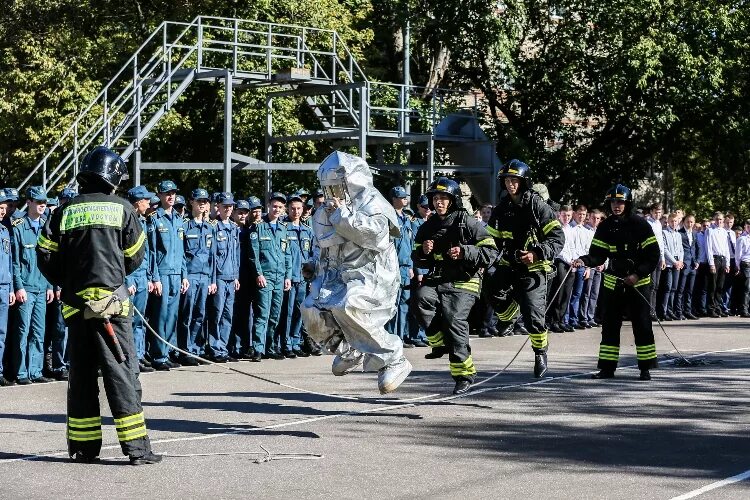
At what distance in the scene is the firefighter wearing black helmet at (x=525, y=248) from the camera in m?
12.9

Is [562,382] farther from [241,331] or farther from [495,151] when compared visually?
[495,151]

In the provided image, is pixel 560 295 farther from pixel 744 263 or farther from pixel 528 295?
pixel 528 295

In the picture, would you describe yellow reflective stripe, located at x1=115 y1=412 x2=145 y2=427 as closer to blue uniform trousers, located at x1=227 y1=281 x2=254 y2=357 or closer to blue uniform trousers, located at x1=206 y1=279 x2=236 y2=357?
blue uniform trousers, located at x1=206 y1=279 x2=236 y2=357

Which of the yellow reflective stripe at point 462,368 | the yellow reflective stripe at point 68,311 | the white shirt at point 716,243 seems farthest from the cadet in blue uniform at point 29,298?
the white shirt at point 716,243

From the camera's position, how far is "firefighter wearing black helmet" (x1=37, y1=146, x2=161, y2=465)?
28.4ft

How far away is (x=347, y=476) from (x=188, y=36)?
21.2 metres

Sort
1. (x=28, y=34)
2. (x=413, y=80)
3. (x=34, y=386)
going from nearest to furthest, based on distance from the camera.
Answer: (x=34, y=386) → (x=28, y=34) → (x=413, y=80)

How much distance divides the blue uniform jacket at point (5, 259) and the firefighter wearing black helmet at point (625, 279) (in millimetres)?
6045

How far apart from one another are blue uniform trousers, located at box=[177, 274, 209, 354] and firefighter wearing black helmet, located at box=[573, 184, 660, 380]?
15.3 feet

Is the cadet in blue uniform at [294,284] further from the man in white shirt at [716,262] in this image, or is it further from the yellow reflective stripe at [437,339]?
the man in white shirt at [716,262]

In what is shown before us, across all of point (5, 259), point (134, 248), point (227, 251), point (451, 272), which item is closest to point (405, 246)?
point (227, 251)

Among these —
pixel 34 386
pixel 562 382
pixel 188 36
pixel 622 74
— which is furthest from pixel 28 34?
pixel 562 382

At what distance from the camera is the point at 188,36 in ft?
92.8

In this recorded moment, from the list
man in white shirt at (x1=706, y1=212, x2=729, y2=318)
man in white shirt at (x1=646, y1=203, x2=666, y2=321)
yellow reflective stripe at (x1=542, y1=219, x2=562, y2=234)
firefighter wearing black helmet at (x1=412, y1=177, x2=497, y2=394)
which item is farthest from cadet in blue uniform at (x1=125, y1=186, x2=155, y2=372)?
man in white shirt at (x1=706, y1=212, x2=729, y2=318)
